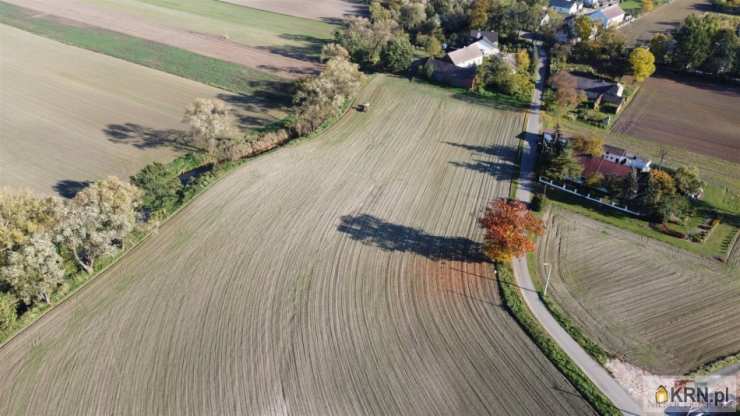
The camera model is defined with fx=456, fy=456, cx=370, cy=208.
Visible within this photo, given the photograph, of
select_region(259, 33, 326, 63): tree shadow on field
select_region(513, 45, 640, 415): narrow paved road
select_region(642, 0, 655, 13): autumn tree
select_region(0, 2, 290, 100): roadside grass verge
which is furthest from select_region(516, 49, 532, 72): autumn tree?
select_region(642, 0, 655, 13): autumn tree

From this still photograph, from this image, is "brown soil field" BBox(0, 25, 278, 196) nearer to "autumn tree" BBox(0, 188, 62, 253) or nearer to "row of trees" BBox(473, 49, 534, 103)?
"autumn tree" BBox(0, 188, 62, 253)

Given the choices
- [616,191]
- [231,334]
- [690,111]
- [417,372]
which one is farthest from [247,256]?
[690,111]

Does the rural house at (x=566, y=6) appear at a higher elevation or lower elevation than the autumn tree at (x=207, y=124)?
higher

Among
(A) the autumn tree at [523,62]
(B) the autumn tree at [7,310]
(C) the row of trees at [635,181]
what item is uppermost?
(A) the autumn tree at [523,62]

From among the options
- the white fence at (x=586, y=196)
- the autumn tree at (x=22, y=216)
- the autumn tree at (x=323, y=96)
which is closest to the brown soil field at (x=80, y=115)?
the autumn tree at (x=323, y=96)

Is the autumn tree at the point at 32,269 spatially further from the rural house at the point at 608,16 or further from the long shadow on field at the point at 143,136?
the rural house at the point at 608,16
